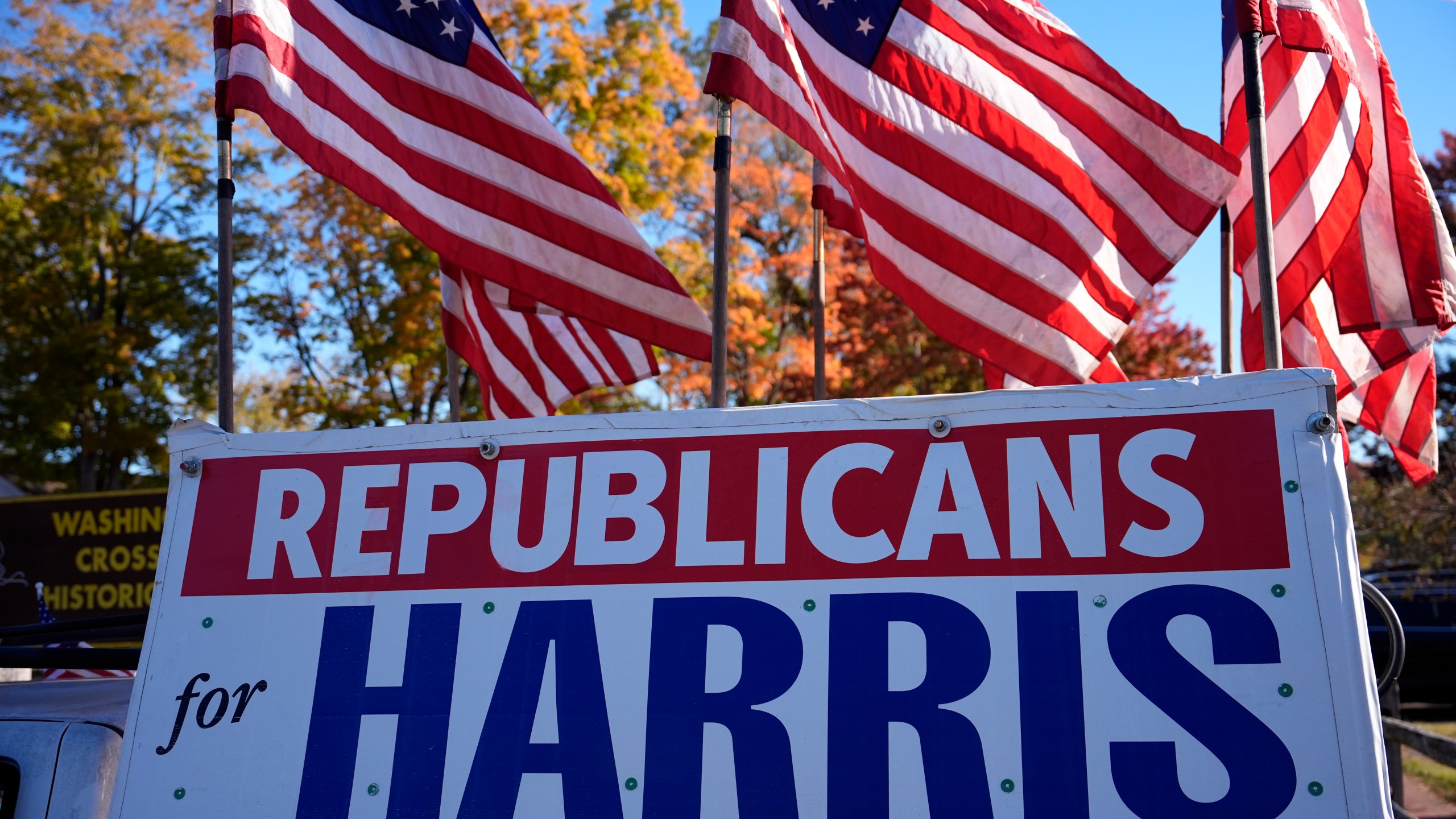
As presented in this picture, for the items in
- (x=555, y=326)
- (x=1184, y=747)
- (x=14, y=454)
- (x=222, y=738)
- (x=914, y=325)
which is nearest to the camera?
(x=1184, y=747)

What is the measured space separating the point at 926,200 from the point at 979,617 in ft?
7.61

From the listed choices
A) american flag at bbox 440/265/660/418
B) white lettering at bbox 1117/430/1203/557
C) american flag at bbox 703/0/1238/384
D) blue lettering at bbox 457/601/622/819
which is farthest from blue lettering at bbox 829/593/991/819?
american flag at bbox 440/265/660/418

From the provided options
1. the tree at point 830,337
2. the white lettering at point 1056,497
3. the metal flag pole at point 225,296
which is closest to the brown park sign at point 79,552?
the tree at point 830,337

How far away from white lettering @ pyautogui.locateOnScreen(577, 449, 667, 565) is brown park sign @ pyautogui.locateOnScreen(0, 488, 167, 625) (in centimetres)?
1166

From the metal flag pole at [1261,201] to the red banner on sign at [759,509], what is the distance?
27.8 inches

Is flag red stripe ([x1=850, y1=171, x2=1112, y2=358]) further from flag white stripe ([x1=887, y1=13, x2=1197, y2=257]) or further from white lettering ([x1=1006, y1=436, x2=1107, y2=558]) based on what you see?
white lettering ([x1=1006, y1=436, x2=1107, y2=558])

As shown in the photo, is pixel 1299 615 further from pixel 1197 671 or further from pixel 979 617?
pixel 979 617

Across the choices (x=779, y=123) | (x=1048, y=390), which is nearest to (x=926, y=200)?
(x=779, y=123)

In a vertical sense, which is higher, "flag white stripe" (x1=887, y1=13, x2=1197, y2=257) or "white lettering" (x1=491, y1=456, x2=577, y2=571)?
"flag white stripe" (x1=887, y1=13, x2=1197, y2=257)

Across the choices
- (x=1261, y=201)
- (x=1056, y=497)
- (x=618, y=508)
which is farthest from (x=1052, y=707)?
(x=1261, y=201)

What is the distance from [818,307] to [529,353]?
79.8 inches

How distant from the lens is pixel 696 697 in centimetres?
284

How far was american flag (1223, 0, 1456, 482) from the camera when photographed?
430cm

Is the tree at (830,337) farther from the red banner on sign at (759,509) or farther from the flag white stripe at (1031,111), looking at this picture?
the red banner on sign at (759,509)
